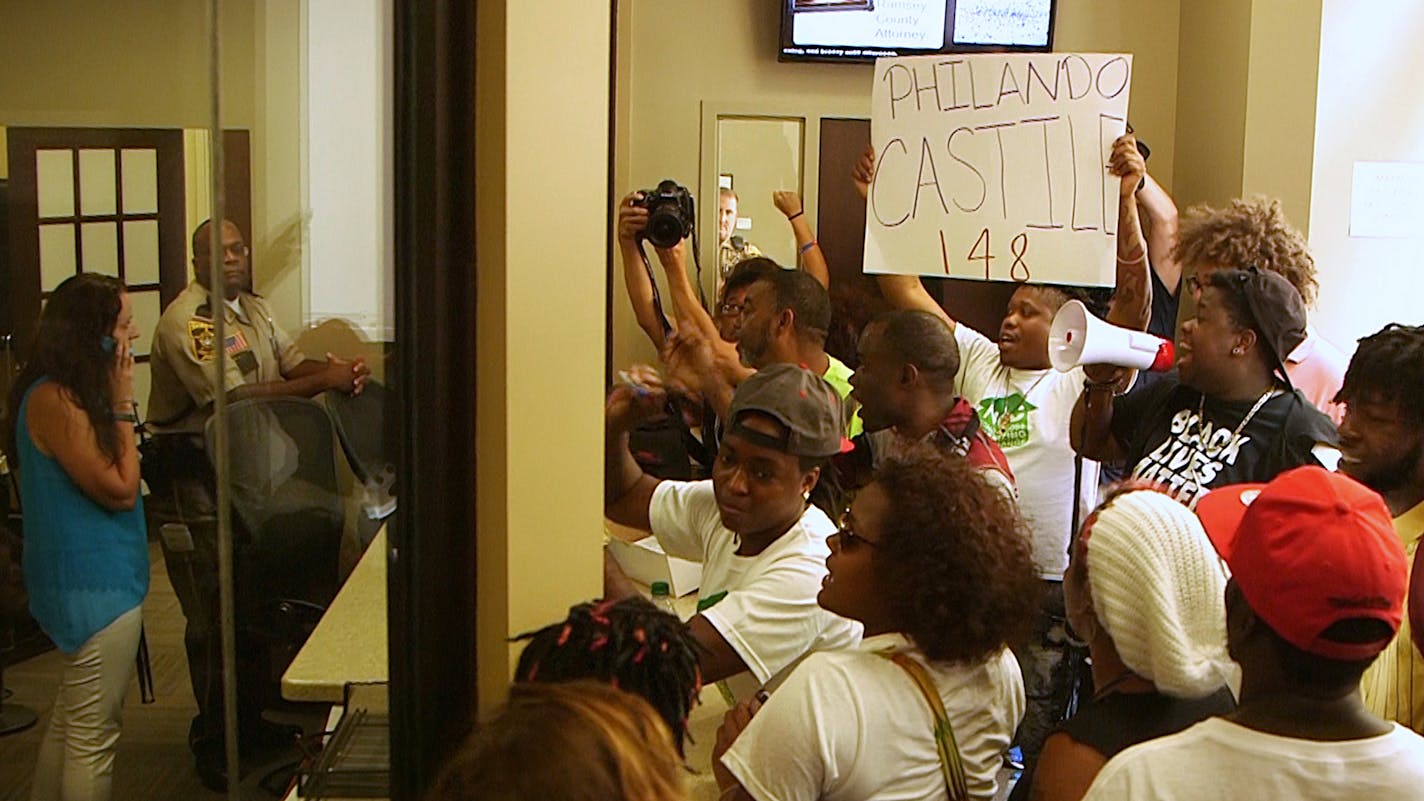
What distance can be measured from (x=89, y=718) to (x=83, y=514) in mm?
181

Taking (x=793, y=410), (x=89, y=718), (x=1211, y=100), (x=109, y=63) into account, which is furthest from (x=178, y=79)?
(x=1211, y=100)

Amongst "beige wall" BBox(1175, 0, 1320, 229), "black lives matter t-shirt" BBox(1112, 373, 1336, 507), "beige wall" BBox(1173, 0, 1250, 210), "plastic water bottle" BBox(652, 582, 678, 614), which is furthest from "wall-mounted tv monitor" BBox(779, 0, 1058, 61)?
"plastic water bottle" BBox(652, 582, 678, 614)

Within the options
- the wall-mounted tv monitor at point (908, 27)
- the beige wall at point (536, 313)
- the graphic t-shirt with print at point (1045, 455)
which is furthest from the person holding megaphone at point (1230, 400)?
the wall-mounted tv monitor at point (908, 27)

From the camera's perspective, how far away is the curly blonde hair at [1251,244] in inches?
109

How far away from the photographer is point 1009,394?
9.30 ft

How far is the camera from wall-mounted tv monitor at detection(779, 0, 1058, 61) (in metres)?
4.21

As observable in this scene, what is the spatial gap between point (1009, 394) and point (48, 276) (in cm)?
207

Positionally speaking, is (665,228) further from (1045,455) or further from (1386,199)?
(1386,199)

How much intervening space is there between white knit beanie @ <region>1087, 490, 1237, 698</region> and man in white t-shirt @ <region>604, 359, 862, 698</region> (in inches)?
16.8

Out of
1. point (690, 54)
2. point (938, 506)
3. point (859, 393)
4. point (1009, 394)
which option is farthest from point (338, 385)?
point (690, 54)

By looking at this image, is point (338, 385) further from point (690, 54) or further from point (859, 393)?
point (690, 54)

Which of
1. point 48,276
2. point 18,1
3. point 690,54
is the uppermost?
point 690,54

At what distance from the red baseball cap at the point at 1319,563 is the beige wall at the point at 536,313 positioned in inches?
28.6

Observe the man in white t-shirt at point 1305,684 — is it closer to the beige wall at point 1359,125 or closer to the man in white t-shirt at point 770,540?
the man in white t-shirt at point 770,540
